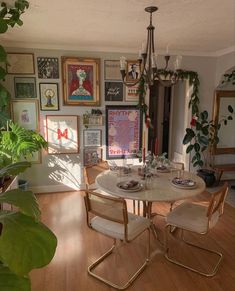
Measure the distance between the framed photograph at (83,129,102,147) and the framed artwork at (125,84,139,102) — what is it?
2.48 feet

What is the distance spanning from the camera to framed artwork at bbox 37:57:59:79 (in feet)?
12.2

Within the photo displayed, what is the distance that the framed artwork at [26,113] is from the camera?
3.76 meters

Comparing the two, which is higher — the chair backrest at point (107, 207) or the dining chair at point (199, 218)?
the chair backrest at point (107, 207)

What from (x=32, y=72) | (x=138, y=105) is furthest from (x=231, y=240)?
(x=32, y=72)

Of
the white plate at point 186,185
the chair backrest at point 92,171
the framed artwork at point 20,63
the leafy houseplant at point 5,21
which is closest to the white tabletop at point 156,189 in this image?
the white plate at point 186,185

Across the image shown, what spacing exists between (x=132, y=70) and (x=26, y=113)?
6.20 feet

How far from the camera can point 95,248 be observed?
2537mm

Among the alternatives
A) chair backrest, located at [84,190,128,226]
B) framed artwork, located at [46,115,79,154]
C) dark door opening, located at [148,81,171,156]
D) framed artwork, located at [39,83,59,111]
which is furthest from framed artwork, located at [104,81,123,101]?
chair backrest, located at [84,190,128,226]

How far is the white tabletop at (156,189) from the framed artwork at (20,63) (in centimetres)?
223

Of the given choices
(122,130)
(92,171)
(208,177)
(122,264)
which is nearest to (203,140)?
(208,177)

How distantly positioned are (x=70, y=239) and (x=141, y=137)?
7.21ft

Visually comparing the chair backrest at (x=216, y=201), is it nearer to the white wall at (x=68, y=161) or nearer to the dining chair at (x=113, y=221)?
the dining chair at (x=113, y=221)

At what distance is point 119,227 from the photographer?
2.05 m

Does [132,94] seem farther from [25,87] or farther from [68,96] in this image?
[25,87]
